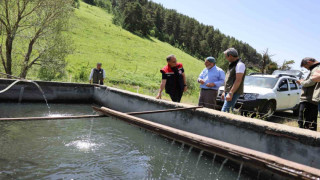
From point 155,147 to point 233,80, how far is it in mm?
2338

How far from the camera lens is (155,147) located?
5.54 m

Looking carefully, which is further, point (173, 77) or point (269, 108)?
point (269, 108)

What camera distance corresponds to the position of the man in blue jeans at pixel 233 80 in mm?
5094

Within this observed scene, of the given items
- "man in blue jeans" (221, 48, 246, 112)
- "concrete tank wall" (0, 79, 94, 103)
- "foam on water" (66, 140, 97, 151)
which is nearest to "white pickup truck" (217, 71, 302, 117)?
"man in blue jeans" (221, 48, 246, 112)

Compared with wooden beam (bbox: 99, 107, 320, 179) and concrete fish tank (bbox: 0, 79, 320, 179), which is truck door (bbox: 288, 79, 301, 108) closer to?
concrete fish tank (bbox: 0, 79, 320, 179)

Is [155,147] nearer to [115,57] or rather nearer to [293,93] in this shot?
[293,93]

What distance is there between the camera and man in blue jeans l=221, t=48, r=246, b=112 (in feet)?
16.7

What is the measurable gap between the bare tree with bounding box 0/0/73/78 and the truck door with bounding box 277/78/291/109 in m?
13.1

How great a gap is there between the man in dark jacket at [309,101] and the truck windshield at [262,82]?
3.80m

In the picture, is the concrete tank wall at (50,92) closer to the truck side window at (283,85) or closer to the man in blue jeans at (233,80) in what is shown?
the man in blue jeans at (233,80)

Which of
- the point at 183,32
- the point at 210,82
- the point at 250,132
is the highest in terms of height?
the point at 183,32

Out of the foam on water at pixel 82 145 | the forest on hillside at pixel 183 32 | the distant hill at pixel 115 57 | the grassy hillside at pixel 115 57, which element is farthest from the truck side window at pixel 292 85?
the forest on hillside at pixel 183 32

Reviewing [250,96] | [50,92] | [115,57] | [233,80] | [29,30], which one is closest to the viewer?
[233,80]

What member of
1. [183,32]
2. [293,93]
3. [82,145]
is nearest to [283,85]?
[293,93]
